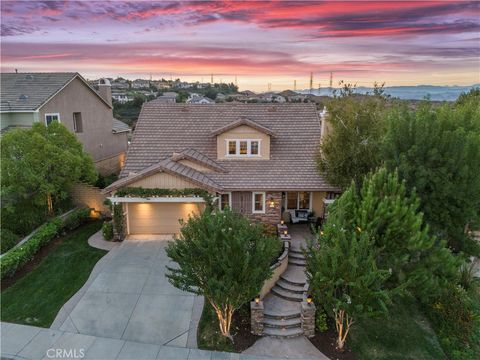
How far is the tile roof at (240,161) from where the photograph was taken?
57.8ft

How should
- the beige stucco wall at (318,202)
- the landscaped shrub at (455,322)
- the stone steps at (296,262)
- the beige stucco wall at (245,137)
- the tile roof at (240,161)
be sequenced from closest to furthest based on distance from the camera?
1. the landscaped shrub at (455,322)
2. the stone steps at (296,262)
3. the tile roof at (240,161)
4. the beige stucco wall at (318,202)
5. the beige stucco wall at (245,137)

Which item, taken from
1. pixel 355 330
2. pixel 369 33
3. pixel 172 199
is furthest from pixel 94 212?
pixel 369 33

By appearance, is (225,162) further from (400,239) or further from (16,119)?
(16,119)

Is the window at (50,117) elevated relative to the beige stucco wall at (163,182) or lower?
elevated

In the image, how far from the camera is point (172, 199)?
1614cm

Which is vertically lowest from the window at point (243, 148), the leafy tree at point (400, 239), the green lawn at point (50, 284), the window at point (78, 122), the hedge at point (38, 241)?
the green lawn at point (50, 284)

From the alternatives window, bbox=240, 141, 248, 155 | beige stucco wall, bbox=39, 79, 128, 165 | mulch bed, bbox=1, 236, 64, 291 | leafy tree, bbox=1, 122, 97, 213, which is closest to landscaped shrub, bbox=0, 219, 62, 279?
mulch bed, bbox=1, 236, 64, 291

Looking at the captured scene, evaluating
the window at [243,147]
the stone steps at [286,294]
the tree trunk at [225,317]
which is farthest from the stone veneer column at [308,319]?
the window at [243,147]

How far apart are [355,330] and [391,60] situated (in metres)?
18.2

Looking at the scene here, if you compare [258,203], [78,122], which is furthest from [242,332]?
[78,122]

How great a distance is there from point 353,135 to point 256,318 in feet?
31.2

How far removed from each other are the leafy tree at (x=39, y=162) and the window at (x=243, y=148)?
8.43 metres

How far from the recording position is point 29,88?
22.2 m

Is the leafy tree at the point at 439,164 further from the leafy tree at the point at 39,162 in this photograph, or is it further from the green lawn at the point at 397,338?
the leafy tree at the point at 39,162
